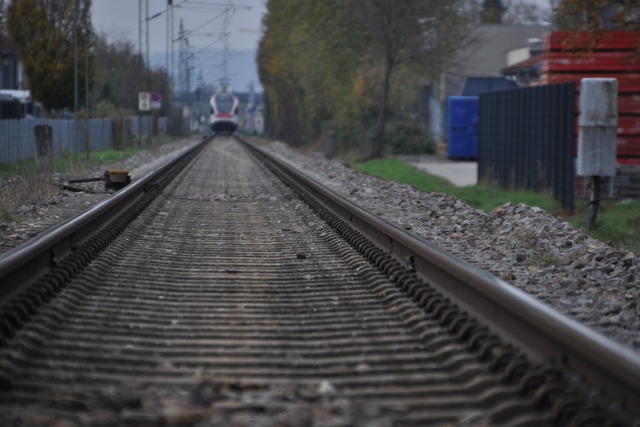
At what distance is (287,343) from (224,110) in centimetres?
8995

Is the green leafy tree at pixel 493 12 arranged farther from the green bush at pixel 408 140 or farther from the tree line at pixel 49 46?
the tree line at pixel 49 46

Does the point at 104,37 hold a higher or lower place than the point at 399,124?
higher

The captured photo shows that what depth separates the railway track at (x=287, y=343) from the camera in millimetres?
4715

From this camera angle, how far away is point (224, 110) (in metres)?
95.4

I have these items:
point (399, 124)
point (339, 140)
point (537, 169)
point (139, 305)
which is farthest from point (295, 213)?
point (339, 140)

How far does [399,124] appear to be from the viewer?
49250mm

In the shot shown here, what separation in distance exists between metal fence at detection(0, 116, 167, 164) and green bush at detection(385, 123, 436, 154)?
40.9 feet

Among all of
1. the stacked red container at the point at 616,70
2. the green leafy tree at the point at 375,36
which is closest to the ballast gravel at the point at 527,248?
the stacked red container at the point at 616,70

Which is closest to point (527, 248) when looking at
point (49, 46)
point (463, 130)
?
point (463, 130)

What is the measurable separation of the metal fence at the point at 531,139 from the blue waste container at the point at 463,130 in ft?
52.6

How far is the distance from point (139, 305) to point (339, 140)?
45.8 metres

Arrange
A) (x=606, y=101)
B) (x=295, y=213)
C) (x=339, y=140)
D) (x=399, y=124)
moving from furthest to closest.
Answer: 1. (x=339, y=140)
2. (x=399, y=124)
3. (x=295, y=213)
4. (x=606, y=101)

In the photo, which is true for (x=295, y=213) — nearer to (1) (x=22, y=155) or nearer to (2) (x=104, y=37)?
(1) (x=22, y=155)

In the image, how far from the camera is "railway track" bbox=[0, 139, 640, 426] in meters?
4.71
